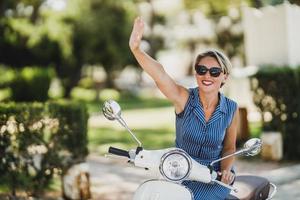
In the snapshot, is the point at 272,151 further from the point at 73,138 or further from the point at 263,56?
the point at 73,138

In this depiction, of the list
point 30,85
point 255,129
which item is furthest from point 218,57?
point 30,85

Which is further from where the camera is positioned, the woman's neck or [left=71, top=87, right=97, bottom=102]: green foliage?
[left=71, top=87, right=97, bottom=102]: green foliage

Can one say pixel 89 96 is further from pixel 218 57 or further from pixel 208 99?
pixel 218 57

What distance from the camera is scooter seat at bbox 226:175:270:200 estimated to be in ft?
11.7

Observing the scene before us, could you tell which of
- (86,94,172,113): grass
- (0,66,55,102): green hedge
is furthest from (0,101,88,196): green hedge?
(86,94,172,113): grass

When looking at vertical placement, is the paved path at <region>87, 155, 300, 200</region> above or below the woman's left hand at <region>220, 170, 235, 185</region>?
below

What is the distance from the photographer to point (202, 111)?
11.2 ft

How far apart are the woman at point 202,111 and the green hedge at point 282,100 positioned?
5.54 meters

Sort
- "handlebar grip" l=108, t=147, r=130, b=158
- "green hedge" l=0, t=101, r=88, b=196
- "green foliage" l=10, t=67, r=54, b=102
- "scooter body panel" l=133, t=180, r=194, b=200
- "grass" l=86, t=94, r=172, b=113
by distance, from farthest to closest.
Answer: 1. "grass" l=86, t=94, r=172, b=113
2. "green foliage" l=10, t=67, r=54, b=102
3. "green hedge" l=0, t=101, r=88, b=196
4. "handlebar grip" l=108, t=147, r=130, b=158
5. "scooter body panel" l=133, t=180, r=194, b=200

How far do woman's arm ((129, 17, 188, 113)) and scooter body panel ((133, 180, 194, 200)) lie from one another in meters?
0.61

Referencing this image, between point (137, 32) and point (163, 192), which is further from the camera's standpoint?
point (137, 32)

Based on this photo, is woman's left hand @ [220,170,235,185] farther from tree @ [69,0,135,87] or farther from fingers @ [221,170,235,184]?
tree @ [69,0,135,87]

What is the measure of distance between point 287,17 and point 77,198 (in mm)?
5636

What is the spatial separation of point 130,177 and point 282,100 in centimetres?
274
